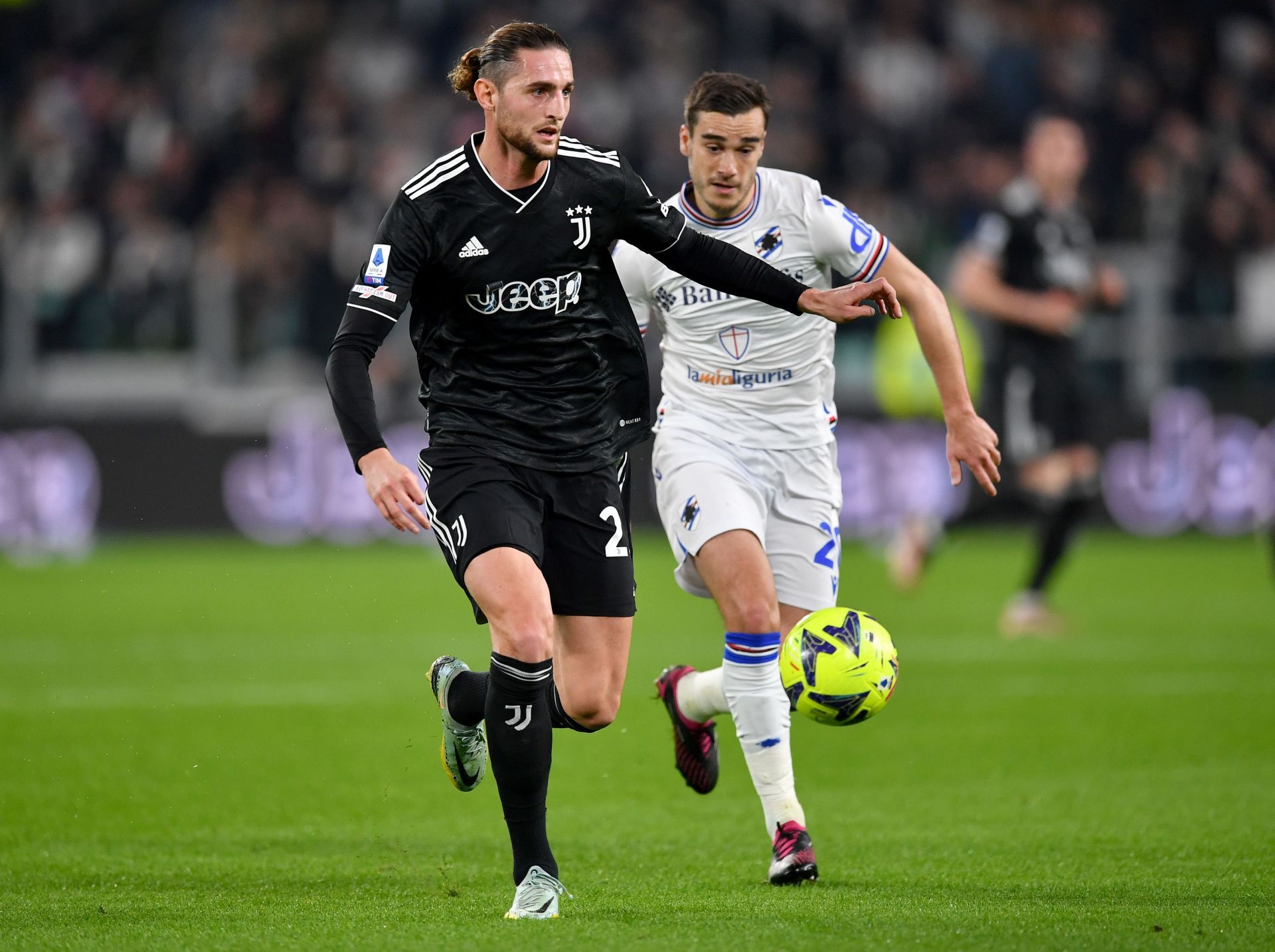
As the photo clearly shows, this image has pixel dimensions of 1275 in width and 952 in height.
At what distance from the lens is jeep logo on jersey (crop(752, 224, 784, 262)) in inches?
234

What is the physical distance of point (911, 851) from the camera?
5.81m

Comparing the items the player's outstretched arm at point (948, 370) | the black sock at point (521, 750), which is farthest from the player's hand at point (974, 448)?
the black sock at point (521, 750)

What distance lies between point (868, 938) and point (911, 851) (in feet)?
4.80

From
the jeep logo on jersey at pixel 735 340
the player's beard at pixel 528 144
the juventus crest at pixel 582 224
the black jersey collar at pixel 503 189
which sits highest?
the player's beard at pixel 528 144

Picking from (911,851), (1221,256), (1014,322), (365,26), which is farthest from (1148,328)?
(911,851)

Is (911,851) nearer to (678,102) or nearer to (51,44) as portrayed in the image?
(678,102)

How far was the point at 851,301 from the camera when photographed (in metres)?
5.18

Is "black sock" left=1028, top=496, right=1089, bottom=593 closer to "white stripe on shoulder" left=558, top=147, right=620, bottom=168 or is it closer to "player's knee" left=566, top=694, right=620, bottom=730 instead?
"player's knee" left=566, top=694, right=620, bottom=730

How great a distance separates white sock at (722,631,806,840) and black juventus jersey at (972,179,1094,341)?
6.15 metres

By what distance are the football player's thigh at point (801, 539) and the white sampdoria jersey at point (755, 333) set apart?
0.34ft

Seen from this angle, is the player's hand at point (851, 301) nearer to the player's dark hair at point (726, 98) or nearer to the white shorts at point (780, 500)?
the player's dark hair at point (726, 98)

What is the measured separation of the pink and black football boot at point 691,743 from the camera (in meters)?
6.45

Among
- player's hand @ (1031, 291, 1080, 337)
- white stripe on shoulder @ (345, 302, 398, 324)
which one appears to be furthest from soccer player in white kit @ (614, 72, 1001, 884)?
player's hand @ (1031, 291, 1080, 337)

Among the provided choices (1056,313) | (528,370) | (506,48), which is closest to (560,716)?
(528,370)
